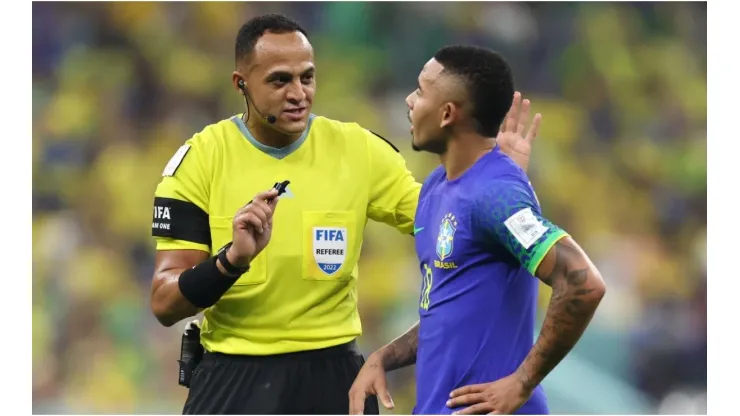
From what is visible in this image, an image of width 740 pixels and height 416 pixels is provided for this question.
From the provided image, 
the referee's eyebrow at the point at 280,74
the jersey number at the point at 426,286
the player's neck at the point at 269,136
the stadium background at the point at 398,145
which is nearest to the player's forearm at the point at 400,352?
the jersey number at the point at 426,286

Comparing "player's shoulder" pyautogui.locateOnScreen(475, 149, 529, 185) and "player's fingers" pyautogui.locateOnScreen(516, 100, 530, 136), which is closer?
"player's shoulder" pyautogui.locateOnScreen(475, 149, 529, 185)

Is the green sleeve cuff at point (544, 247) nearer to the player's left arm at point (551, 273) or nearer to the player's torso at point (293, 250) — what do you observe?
the player's left arm at point (551, 273)

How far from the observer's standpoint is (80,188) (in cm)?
691

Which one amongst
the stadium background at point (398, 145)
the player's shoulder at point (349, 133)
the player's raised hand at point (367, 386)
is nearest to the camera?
the player's raised hand at point (367, 386)

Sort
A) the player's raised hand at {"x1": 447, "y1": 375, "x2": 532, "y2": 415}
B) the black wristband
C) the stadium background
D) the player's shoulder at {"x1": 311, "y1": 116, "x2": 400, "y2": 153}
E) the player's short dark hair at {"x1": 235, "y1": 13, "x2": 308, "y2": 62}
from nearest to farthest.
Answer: the player's raised hand at {"x1": 447, "y1": 375, "x2": 532, "y2": 415}
the black wristband
the player's short dark hair at {"x1": 235, "y1": 13, "x2": 308, "y2": 62}
the player's shoulder at {"x1": 311, "y1": 116, "x2": 400, "y2": 153}
the stadium background

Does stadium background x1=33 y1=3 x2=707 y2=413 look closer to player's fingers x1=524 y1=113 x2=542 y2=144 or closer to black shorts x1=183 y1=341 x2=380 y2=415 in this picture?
black shorts x1=183 y1=341 x2=380 y2=415

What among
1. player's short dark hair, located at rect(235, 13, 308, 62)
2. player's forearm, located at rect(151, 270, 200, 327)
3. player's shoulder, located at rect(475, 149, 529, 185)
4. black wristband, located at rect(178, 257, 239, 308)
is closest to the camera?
player's shoulder, located at rect(475, 149, 529, 185)

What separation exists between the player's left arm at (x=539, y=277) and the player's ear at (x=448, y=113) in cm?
31

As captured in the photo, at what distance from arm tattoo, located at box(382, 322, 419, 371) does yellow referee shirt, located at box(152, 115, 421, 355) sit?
1.20 ft

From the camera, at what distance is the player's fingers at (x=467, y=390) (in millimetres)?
2741

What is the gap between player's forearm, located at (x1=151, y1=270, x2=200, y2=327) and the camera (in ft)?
10.9

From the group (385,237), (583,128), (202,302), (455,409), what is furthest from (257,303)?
(583,128)

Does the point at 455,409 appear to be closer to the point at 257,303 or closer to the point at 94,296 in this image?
the point at 257,303

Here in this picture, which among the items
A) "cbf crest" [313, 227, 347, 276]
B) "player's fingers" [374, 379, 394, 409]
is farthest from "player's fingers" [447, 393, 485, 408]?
"cbf crest" [313, 227, 347, 276]
